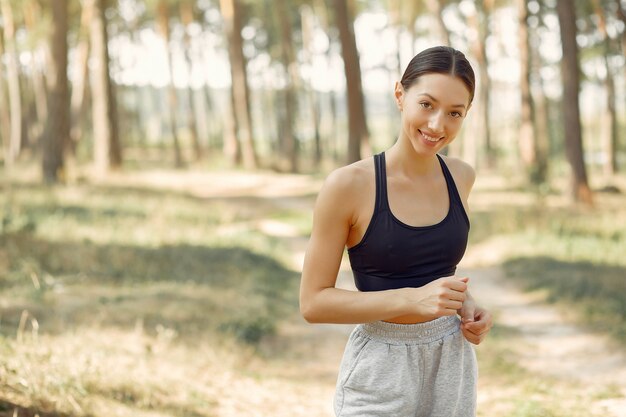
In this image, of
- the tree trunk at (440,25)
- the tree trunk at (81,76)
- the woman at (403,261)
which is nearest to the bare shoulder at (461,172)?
the woman at (403,261)

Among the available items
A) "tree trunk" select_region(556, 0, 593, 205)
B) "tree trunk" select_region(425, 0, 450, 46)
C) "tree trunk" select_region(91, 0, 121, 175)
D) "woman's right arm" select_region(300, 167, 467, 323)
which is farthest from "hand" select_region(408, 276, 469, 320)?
"tree trunk" select_region(425, 0, 450, 46)

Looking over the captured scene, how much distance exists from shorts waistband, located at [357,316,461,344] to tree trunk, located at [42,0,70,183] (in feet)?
55.2

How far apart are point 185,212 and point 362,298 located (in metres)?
13.5

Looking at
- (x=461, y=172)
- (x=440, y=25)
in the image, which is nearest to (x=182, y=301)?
(x=461, y=172)

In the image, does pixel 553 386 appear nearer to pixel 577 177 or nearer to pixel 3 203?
pixel 3 203

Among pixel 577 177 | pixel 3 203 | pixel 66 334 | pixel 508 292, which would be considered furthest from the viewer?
pixel 577 177

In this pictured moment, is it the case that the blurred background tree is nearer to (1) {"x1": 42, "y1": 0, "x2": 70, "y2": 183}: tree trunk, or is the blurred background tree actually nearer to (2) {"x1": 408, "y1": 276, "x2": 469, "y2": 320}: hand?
(1) {"x1": 42, "y1": 0, "x2": 70, "y2": 183}: tree trunk

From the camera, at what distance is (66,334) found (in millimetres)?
6461

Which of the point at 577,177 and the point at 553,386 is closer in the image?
the point at 553,386

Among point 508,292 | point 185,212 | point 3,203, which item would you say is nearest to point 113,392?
point 508,292

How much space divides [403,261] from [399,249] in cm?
5

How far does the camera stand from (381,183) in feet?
8.10

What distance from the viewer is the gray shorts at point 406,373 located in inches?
96.1

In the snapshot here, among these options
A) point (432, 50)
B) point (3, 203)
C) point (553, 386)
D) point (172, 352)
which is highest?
point (432, 50)
